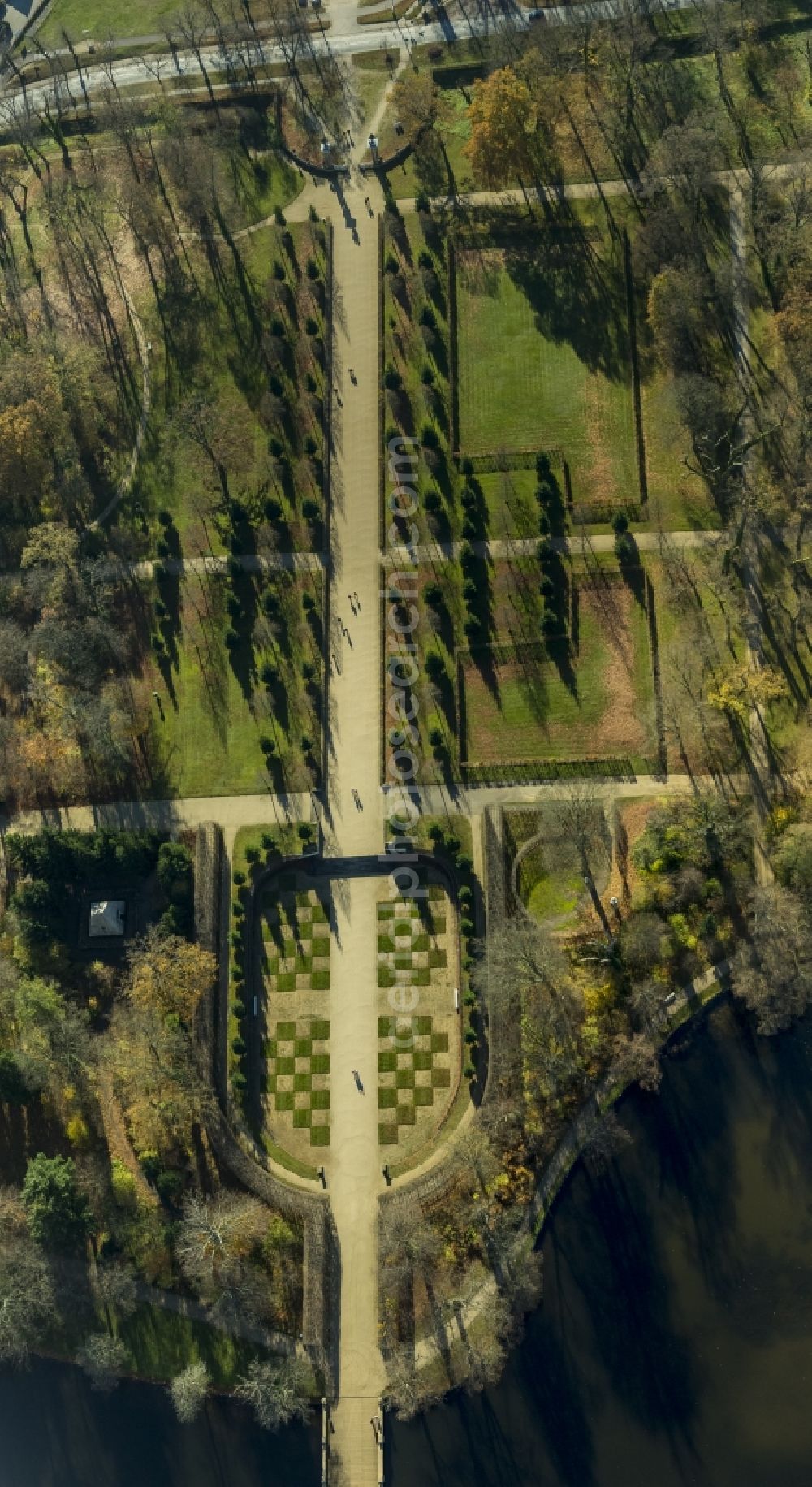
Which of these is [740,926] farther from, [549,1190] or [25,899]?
[25,899]

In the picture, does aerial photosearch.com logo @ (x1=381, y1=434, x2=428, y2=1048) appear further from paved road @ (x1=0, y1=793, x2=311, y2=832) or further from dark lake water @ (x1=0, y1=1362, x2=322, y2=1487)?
dark lake water @ (x1=0, y1=1362, x2=322, y2=1487)

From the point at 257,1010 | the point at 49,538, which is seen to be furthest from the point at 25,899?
the point at 49,538

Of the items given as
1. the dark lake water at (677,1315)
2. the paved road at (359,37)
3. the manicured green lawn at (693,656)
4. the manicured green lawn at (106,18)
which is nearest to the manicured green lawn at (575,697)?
the manicured green lawn at (693,656)

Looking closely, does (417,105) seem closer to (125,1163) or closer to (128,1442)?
(125,1163)

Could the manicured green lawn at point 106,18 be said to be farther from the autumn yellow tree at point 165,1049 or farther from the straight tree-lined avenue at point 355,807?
the autumn yellow tree at point 165,1049

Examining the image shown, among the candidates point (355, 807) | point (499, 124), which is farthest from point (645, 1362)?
point (499, 124)
